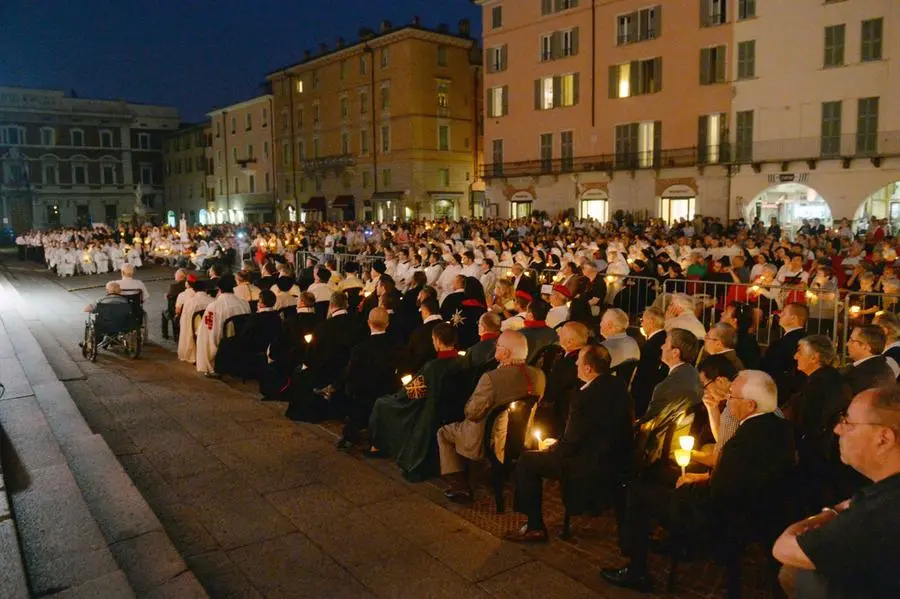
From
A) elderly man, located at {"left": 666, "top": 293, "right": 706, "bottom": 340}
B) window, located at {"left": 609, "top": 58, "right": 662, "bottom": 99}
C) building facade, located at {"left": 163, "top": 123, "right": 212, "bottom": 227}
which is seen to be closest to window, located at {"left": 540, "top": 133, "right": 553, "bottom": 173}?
window, located at {"left": 609, "top": 58, "right": 662, "bottom": 99}

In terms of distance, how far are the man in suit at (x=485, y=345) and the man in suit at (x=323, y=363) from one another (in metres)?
2.06

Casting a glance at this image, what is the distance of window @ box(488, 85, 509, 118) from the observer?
3897 centimetres

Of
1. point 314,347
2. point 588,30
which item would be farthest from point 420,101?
point 314,347

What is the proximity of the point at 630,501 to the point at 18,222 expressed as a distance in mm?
68809

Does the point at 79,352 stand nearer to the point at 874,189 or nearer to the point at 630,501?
the point at 630,501

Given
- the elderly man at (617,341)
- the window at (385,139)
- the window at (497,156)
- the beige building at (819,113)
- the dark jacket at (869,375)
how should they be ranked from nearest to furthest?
the dark jacket at (869,375) → the elderly man at (617,341) → the beige building at (819,113) → the window at (497,156) → the window at (385,139)

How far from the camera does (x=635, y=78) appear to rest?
33.1m

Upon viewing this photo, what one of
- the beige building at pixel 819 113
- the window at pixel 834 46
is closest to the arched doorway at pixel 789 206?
the beige building at pixel 819 113

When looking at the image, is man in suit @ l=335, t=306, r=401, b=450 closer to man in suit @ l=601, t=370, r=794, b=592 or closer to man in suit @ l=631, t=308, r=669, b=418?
man in suit @ l=631, t=308, r=669, b=418

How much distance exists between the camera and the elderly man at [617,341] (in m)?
5.84

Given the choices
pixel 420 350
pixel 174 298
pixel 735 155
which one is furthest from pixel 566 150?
pixel 420 350

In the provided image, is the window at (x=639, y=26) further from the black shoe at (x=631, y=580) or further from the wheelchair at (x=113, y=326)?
the black shoe at (x=631, y=580)

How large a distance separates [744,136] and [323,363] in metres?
26.4

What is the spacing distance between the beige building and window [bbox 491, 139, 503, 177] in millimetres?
13068
